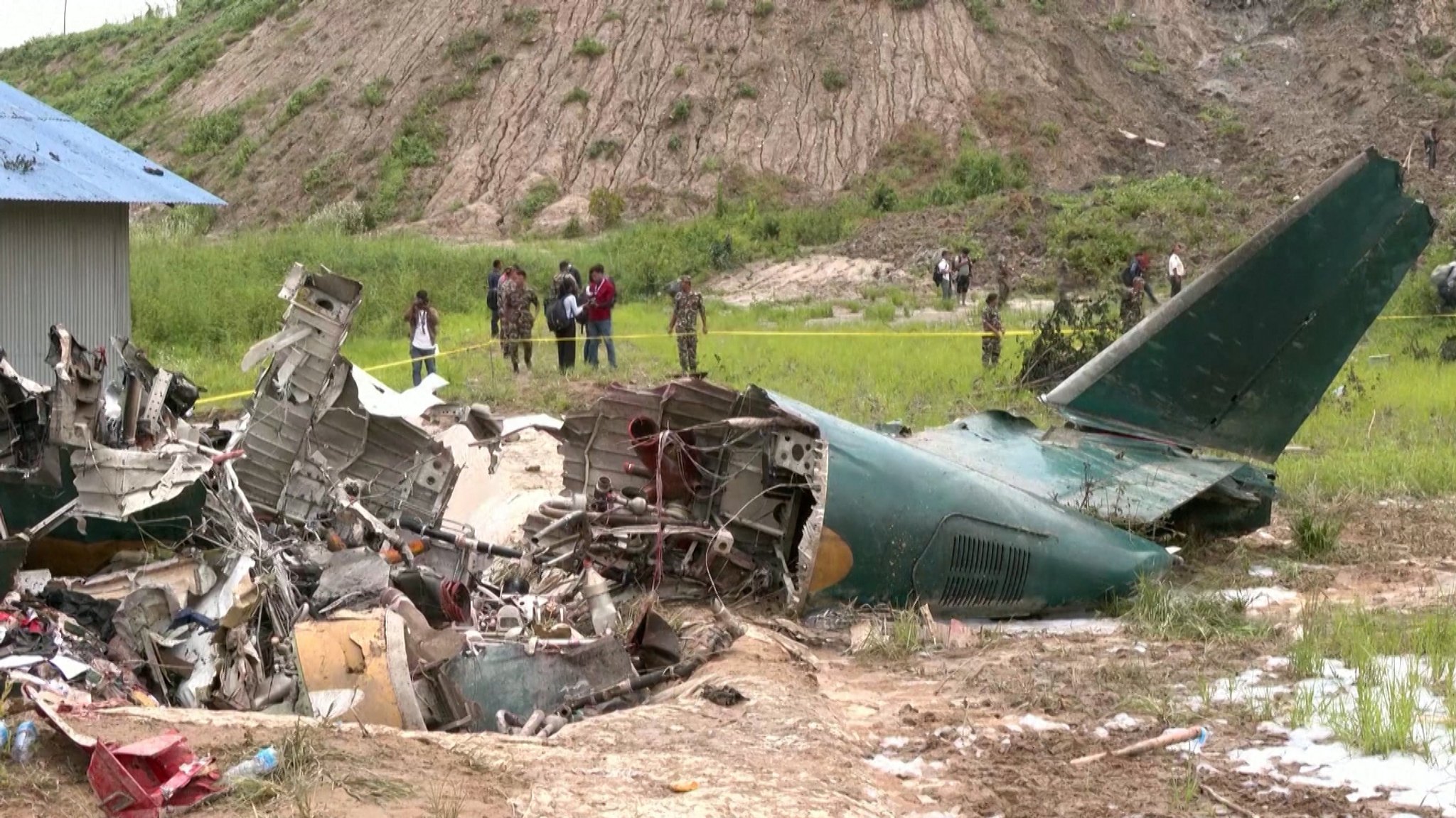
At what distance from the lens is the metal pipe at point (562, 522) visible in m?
9.20

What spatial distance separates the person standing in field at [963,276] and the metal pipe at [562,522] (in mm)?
21340

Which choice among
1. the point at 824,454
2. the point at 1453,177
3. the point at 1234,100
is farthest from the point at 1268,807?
the point at 1234,100

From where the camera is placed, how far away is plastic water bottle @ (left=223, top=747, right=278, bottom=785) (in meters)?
5.36

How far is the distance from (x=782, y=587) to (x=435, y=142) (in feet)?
127

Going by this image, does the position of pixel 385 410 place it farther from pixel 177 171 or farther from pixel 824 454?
pixel 177 171

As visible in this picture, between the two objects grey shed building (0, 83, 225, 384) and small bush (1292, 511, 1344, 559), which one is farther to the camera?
grey shed building (0, 83, 225, 384)

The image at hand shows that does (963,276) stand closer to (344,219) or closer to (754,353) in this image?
(754,353)

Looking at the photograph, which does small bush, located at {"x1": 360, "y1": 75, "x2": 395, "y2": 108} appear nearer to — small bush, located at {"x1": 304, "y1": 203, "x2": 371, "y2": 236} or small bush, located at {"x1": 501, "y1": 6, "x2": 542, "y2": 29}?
small bush, located at {"x1": 501, "y1": 6, "x2": 542, "y2": 29}

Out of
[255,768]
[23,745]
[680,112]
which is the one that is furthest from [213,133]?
[255,768]

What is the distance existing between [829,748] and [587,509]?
3215 millimetres

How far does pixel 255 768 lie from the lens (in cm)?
540

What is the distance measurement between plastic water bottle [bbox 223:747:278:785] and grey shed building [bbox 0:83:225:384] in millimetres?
12177

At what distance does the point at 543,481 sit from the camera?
12758 mm

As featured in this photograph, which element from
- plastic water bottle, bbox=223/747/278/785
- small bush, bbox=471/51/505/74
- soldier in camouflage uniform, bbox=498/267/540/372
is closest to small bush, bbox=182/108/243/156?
small bush, bbox=471/51/505/74
